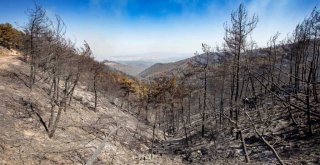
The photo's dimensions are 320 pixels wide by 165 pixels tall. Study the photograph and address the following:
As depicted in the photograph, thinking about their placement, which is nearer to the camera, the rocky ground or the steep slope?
the steep slope

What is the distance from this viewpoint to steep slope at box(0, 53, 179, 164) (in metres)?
15.8

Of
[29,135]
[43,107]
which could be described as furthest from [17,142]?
[43,107]

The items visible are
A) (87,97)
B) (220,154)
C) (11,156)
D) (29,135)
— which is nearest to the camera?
(11,156)

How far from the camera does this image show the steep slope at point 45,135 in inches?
620

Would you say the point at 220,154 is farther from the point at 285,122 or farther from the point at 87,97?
the point at 87,97

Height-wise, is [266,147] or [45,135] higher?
[45,135]

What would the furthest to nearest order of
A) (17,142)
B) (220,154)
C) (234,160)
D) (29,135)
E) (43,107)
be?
(43,107), (220,154), (234,160), (29,135), (17,142)

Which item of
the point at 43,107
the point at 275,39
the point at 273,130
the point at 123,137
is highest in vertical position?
the point at 275,39

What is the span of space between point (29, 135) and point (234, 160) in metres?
14.0

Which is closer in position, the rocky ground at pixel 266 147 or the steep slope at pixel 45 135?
the steep slope at pixel 45 135

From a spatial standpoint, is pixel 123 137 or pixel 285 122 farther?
pixel 123 137

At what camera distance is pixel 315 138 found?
18875mm

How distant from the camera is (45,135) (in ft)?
62.6

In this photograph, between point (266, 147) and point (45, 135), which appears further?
point (266, 147)
